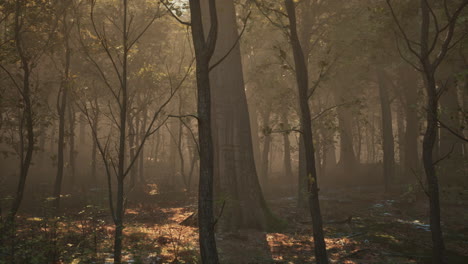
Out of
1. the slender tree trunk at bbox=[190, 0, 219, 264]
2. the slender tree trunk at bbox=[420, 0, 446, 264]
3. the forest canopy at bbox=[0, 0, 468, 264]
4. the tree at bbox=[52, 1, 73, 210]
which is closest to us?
the slender tree trunk at bbox=[190, 0, 219, 264]

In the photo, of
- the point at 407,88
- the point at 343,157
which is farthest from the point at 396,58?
the point at 343,157

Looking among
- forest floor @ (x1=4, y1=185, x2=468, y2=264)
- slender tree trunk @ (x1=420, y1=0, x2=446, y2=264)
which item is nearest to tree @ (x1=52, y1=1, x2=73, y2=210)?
forest floor @ (x1=4, y1=185, x2=468, y2=264)

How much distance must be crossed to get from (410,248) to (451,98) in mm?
14752

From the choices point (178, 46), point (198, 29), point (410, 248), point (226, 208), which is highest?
point (178, 46)

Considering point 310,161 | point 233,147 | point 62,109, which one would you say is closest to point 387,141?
point 233,147

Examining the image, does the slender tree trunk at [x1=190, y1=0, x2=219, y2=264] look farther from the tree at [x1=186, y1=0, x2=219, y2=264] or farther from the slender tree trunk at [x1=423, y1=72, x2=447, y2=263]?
the slender tree trunk at [x1=423, y1=72, x2=447, y2=263]

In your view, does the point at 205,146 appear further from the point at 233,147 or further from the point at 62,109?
the point at 62,109

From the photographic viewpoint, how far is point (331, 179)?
2811 cm

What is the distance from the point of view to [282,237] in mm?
10961

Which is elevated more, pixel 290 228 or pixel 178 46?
pixel 178 46

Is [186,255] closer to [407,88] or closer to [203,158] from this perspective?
[203,158]

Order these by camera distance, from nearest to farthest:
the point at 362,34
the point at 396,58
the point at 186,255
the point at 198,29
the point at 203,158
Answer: the point at 203,158, the point at 198,29, the point at 186,255, the point at 362,34, the point at 396,58

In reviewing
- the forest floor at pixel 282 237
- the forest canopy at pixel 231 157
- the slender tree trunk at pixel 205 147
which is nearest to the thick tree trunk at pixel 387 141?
the forest canopy at pixel 231 157

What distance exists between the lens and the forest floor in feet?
26.2
